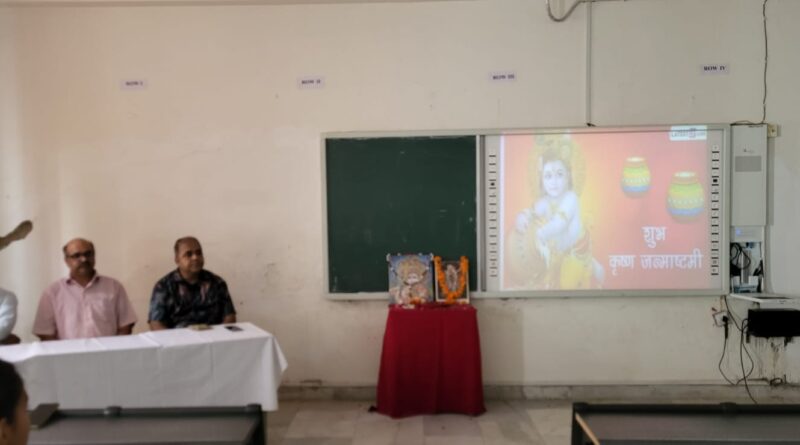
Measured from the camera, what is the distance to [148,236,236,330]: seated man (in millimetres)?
3512

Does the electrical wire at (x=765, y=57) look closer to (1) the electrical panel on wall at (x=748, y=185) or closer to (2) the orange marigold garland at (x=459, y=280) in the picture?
(1) the electrical panel on wall at (x=748, y=185)

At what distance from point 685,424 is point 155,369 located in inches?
101

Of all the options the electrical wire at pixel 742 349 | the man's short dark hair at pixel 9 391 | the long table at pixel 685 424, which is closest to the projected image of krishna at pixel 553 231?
the electrical wire at pixel 742 349

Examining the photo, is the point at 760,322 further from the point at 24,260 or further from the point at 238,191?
the point at 24,260

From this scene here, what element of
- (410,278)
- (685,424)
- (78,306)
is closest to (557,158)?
(410,278)

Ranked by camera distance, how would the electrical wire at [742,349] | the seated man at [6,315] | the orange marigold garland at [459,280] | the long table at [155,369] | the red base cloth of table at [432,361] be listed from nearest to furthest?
the long table at [155,369], the seated man at [6,315], the red base cloth of table at [432,361], the orange marigold garland at [459,280], the electrical wire at [742,349]

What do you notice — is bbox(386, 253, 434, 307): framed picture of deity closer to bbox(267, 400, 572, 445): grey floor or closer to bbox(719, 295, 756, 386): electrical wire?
bbox(267, 400, 572, 445): grey floor

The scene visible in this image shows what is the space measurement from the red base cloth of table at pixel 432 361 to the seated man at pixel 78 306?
Answer: 6.29 ft

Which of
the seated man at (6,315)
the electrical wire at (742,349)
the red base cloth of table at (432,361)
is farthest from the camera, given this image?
the electrical wire at (742,349)

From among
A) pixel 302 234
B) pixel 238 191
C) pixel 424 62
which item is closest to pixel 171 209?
pixel 238 191

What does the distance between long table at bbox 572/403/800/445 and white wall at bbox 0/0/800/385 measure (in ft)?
6.47

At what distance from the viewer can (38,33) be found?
13.2 ft

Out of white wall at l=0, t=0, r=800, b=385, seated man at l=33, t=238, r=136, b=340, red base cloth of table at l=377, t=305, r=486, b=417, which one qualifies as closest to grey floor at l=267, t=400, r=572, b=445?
red base cloth of table at l=377, t=305, r=486, b=417

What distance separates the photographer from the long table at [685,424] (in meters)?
1.91
